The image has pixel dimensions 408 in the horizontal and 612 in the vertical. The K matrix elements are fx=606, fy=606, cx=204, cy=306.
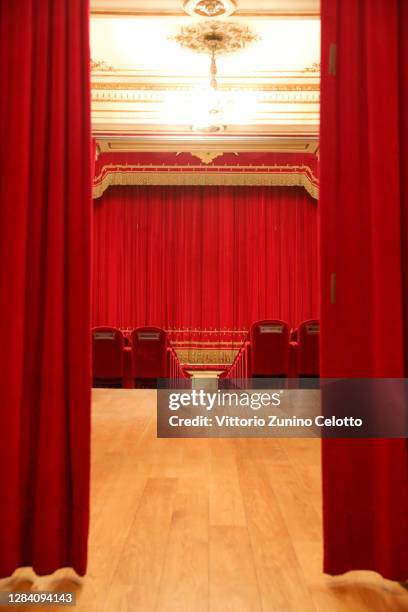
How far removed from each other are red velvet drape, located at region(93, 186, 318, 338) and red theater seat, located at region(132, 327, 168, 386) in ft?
15.1

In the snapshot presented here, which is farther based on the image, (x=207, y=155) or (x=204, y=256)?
(x=204, y=256)

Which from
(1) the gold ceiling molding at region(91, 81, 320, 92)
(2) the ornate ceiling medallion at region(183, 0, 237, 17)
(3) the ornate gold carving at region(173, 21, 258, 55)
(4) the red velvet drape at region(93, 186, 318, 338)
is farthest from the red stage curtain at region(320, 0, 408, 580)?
(4) the red velvet drape at region(93, 186, 318, 338)

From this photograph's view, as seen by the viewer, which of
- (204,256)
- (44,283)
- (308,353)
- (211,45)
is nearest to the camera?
(44,283)

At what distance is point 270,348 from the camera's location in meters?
6.51

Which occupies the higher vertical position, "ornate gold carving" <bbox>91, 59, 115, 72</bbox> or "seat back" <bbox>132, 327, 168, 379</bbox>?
"ornate gold carving" <bbox>91, 59, 115, 72</bbox>

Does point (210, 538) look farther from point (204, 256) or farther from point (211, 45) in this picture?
point (204, 256)

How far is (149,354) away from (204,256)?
5.10m

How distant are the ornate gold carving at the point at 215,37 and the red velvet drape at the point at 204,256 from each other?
5.54 metres

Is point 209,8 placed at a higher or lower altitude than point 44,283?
higher

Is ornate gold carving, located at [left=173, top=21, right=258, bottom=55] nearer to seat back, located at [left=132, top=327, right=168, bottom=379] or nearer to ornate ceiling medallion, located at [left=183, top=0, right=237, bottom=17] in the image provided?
ornate ceiling medallion, located at [left=183, top=0, right=237, bottom=17]

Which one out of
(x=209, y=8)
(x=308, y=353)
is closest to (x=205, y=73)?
(x=209, y=8)

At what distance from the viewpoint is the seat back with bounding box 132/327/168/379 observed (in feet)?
21.4

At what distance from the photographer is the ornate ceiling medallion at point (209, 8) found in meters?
4.45

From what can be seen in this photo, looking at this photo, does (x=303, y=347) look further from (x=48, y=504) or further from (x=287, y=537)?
(x=48, y=504)
